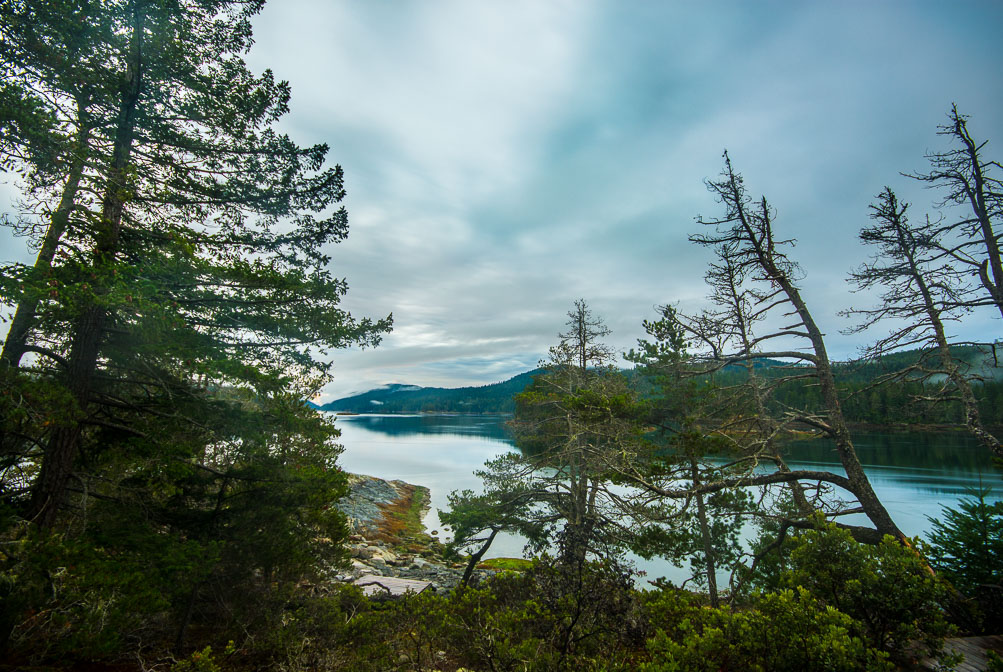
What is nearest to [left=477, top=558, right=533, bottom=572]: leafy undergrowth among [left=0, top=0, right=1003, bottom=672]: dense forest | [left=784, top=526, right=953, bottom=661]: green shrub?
[left=0, top=0, right=1003, bottom=672]: dense forest

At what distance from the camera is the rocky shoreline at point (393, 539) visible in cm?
1661

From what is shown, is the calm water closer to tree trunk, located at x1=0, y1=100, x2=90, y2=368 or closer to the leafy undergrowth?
the leafy undergrowth

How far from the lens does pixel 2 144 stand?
4.76 meters

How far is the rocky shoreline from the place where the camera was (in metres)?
16.6

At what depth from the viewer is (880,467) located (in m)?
35.2

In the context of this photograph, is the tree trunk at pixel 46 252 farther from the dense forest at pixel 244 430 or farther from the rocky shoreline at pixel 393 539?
the rocky shoreline at pixel 393 539

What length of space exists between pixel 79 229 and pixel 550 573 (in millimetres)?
7638

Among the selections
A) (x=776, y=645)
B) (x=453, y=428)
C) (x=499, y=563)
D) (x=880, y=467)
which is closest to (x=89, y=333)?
(x=776, y=645)

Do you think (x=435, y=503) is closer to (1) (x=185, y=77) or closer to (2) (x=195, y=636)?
(2) (x=195, y=636)

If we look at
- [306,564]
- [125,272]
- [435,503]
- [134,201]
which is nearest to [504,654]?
[306,564]

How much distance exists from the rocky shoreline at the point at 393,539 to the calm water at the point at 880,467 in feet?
5.92

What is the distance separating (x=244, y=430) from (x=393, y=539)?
19940mm

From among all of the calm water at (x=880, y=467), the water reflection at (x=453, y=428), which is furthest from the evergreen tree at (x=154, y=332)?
the water reflection at (x=453, y=428)

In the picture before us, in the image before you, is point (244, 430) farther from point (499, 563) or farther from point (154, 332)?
point (499, 563)
